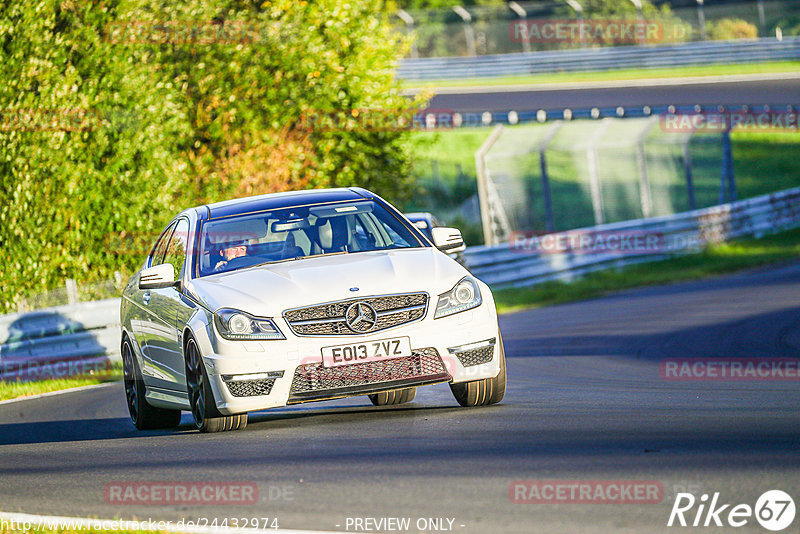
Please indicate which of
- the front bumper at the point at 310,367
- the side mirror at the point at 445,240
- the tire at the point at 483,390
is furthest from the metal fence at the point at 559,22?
the front bumper at the point at 310,367

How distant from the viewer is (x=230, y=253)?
368 inches

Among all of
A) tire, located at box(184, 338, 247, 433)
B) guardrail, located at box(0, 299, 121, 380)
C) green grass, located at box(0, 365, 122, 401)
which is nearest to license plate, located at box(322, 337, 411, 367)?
tire, located at box(184, 338, 247, 433)

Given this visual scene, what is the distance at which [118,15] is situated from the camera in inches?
830

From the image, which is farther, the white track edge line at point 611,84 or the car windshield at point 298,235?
the white track edge line at point 611,84

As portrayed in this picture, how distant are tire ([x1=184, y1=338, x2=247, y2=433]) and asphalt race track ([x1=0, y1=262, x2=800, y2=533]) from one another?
16 centimetres

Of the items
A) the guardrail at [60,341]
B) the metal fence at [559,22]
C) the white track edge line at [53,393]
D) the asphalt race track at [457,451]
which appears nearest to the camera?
the asphalt race track at [457,451]

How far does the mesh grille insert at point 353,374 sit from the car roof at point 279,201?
1.77 metres

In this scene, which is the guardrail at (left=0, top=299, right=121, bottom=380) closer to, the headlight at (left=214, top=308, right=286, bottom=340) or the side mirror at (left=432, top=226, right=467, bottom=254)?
the side mirror at (left=432, top=226, right=467, bottom=254)

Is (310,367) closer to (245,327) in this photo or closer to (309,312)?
(309,312)

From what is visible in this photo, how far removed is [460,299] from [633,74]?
38.1 meters

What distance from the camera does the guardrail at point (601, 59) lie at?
4253 cm

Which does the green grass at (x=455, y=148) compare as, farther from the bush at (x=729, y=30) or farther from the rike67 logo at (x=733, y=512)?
the rike67 logo at (x=733, y=512)

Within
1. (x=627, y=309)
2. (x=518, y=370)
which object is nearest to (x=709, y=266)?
(x=627, y=309)

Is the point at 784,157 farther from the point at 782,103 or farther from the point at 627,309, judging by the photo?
the point at 627,309
